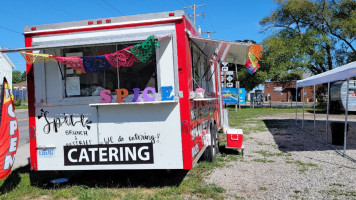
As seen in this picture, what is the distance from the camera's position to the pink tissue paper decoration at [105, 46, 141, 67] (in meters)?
4.38

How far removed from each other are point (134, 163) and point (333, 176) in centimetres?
363

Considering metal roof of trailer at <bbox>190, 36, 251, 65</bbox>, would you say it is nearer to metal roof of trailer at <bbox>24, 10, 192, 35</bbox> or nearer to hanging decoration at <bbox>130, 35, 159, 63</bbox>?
metal roof of trailer at <bbox>24, 10, 192, 35</bbox>

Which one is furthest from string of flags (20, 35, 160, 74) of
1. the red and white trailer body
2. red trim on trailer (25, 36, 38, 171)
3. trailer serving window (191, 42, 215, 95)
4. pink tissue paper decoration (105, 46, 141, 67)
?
trailer serving window (191, 42, 215, 95)

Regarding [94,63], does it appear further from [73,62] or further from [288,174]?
[288,174]

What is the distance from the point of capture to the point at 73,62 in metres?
4.48

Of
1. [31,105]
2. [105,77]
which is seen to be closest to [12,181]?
[31,105]

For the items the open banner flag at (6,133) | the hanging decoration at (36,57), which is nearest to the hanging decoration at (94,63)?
the hanging decoration at (36,57)

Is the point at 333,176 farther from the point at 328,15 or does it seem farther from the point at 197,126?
the point at 328,15

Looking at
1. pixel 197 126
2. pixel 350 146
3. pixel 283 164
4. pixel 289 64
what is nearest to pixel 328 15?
pixel 289 64

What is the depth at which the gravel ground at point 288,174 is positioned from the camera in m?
4.73

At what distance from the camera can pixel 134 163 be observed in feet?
15.0

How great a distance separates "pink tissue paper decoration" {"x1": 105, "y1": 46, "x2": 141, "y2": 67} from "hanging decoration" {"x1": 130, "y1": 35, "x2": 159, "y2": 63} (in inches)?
4.1

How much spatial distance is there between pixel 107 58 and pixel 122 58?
0.69ft

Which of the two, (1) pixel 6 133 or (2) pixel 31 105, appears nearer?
(1) pixel 6 133
